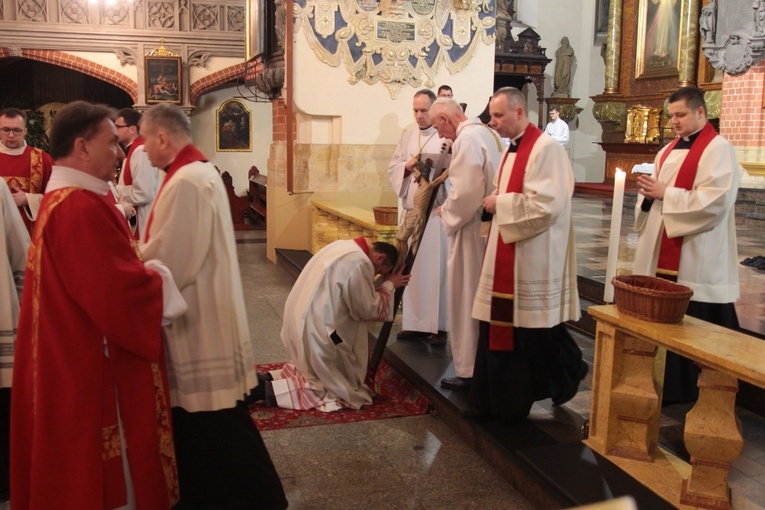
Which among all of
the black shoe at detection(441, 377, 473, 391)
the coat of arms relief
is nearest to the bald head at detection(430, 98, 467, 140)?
the black shoe at detection(441, 377, 473, 391)

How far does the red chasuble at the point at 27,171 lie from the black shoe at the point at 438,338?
2.75 metres

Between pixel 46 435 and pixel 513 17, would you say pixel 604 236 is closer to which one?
pixel 46 435

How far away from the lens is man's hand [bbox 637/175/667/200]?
150 inches

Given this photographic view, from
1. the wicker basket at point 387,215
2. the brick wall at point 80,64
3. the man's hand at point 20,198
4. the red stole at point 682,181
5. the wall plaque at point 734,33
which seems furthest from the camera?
the brick wall at point 80,64

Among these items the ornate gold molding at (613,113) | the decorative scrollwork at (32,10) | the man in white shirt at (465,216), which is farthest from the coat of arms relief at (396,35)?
the ornate gold molding at (613,113)

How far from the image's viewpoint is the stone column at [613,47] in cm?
1650

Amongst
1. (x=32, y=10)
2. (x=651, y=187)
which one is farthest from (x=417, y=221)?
(x=32, y=10)

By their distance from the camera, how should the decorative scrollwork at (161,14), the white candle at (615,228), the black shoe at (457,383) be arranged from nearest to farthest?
the white candle at (615,228) < the black shoe at (457,383) < the decorative scrollwork at (161,14)

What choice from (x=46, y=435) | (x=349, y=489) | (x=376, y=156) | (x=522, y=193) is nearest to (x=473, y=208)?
(x=522, y=193)

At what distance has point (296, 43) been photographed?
26.1 ft

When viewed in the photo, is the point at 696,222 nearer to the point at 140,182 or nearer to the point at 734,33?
the point at 140,182

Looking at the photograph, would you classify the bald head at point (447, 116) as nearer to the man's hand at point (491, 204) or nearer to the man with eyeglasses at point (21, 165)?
the man's hand at point (491, 204)

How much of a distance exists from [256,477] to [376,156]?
603cm

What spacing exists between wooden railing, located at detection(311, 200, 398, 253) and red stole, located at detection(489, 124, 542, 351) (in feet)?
8.76
